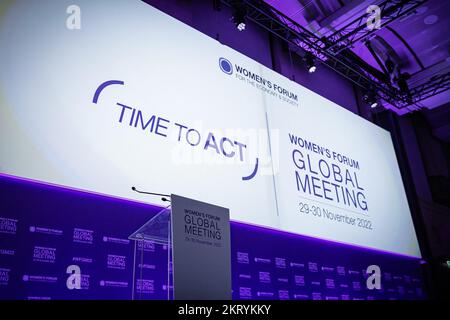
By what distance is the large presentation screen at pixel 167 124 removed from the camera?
9.60 ft

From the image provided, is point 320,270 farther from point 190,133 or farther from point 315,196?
point 190,133

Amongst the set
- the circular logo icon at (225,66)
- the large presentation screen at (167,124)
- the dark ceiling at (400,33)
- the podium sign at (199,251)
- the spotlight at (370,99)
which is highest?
the dark ceiling at (400,33)

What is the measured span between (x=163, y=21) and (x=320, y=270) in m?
3.40

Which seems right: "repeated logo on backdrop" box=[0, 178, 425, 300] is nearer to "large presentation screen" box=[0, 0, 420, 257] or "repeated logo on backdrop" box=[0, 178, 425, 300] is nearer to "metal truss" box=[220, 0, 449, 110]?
"large presentation screen" box=[0, 0, 420, 257]

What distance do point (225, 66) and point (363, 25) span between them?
2502 mm

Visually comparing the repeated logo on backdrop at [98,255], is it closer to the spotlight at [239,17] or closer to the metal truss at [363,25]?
the spotlight at [239,17]

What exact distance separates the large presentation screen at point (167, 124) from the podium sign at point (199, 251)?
4.25ft

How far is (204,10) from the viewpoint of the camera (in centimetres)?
511

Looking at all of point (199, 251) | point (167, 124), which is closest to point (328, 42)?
point (167, 124)

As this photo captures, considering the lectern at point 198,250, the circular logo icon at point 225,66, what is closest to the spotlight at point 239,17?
the circular logo icon at point 225,66

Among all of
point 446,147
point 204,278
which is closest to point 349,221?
point 204,278

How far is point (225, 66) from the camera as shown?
14.8 ft

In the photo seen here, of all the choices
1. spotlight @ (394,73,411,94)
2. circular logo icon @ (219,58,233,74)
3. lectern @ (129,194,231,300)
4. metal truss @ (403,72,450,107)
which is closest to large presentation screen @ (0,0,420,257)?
circular logo icon @ (219,58,233,74)

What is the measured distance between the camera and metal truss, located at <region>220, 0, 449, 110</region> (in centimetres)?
543
